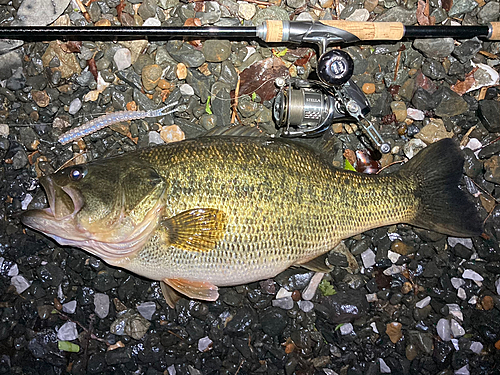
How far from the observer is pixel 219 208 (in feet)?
7.23

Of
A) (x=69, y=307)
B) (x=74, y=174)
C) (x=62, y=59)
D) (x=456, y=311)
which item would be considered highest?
(x=62, y=59)

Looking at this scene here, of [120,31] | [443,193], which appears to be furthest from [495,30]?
[120,31]

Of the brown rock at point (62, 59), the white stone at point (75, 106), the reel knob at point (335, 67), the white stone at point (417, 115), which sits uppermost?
the reel knob at point (335, 67)

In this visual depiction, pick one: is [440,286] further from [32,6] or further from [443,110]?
[32,6]

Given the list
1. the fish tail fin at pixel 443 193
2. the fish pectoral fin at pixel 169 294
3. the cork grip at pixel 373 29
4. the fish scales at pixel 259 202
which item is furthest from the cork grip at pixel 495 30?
the fish pectoral fin at pixel 169 294

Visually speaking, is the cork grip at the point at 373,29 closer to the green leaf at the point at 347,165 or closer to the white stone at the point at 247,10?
the white stone at the point at 247,10

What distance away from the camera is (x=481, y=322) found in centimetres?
277

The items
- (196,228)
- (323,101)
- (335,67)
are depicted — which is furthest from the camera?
(323,101)

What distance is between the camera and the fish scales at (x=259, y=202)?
222 cm

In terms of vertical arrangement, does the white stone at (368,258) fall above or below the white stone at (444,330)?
above

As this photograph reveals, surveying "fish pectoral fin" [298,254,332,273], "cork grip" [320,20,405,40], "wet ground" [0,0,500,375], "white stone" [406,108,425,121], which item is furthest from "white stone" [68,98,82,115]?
"white stone" [406,108,425,121]

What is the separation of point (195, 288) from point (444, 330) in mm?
1883

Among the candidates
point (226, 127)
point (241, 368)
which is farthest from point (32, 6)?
point (241, 368)

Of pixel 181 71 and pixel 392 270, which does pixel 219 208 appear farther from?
pixel 392 270
